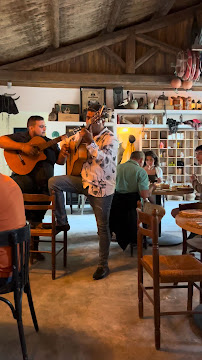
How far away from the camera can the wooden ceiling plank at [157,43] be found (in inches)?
330

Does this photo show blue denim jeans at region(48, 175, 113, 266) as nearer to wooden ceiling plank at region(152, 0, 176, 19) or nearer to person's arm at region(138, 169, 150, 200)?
person's arm at region(138, 169, 150, 200)

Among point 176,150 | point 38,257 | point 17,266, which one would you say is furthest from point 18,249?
point 176,150

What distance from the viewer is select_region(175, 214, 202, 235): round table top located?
2152 millimetres

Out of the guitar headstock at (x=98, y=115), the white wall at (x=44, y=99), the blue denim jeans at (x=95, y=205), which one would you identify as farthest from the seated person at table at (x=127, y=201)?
the white wall at (x=44, y=99)

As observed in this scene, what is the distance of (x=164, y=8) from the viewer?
26.2 feet

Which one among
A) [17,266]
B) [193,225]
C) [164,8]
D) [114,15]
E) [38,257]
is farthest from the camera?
[164,8]

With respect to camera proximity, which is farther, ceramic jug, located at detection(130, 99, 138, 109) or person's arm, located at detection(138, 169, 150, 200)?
ceramic jug, located at detection(130, 99, 138, 109)

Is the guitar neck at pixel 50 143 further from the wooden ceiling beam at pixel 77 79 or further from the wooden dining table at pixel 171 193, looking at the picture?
the wooden ceiling beam at pixel 77 79

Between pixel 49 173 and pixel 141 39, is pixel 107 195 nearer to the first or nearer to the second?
pixel 49 173

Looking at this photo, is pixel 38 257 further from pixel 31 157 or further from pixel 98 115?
pixel 98 115

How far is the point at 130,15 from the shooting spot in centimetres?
771

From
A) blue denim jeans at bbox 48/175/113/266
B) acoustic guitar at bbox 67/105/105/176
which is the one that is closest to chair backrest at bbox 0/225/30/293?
blue denim jeans at bbox 48/175/113/266

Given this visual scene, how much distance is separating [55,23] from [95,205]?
4.48 metres

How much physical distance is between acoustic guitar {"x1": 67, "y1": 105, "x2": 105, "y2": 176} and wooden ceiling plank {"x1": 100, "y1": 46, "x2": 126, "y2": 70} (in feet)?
18.3
